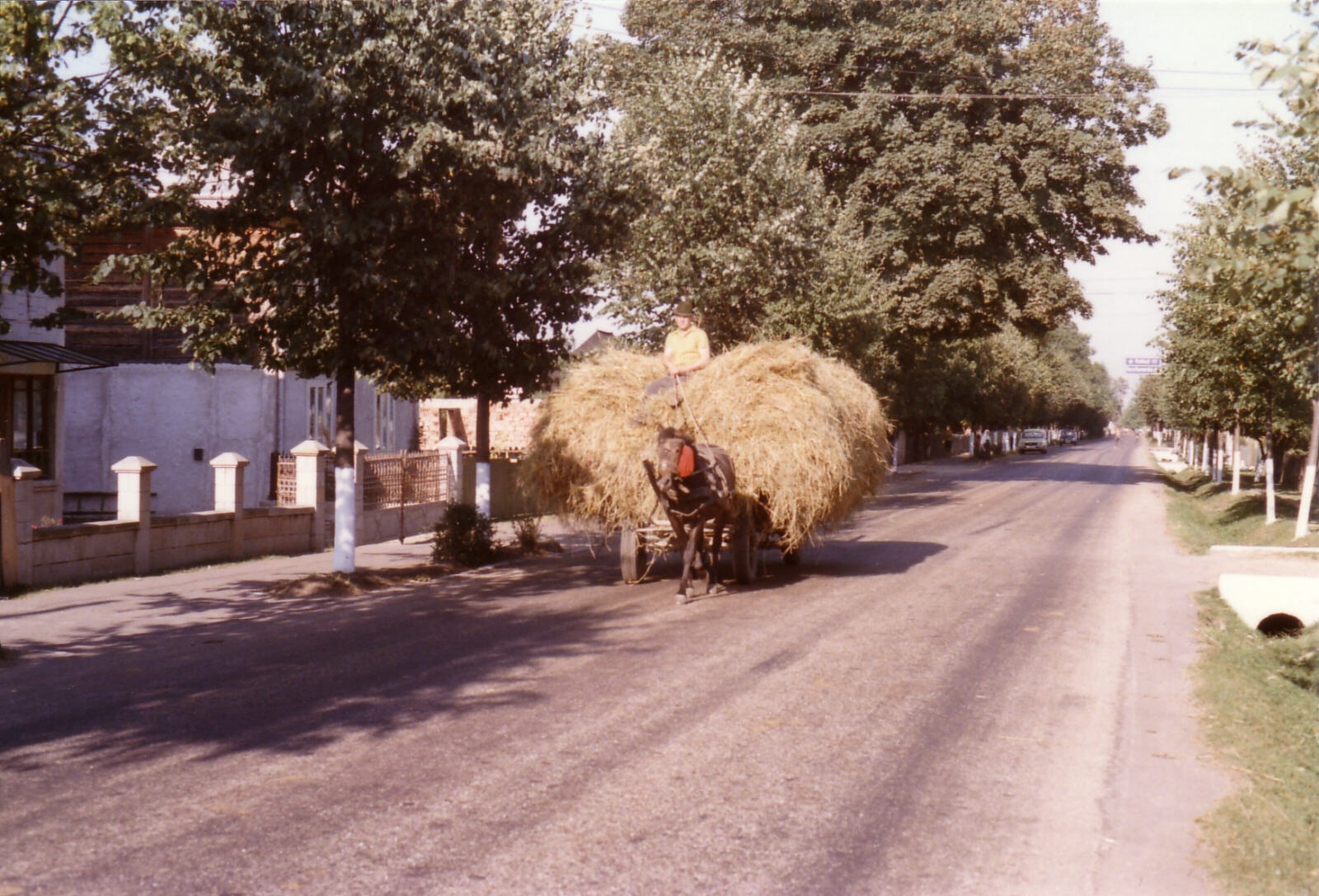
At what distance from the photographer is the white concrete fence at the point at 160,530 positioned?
48.1 ft

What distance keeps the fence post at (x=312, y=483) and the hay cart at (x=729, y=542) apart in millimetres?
7162

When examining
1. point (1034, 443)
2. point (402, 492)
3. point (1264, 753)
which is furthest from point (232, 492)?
point (1034, 443)

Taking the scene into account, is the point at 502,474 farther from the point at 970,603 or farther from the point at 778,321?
the point at 970,603

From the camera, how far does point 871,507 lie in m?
30.6

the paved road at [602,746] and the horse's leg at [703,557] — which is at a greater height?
the horse's leg at [703,557]

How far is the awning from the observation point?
19484 millimetres

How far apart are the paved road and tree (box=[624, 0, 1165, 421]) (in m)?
24.6

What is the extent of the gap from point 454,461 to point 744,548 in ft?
39.1

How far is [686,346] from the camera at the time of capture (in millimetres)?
14367

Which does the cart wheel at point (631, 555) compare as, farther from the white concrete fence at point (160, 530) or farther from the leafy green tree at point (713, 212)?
the leafy green tree at point (713, 212)

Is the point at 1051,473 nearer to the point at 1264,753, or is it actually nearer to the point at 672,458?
the point at 672,458

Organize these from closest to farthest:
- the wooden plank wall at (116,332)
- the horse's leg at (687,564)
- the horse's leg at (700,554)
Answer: the horse's leg at (687,564)
the horse's leg at (700,554)
the wooden plank wall at (116,332)

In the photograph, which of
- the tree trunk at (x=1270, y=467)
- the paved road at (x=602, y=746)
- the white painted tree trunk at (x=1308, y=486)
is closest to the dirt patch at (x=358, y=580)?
the paved road at (x=602, y=746)

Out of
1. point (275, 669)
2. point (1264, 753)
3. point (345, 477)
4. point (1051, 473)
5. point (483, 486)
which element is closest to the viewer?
point (1264, 753)
